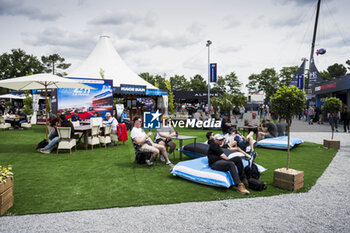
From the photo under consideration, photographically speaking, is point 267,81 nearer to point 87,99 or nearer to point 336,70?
point 336,70

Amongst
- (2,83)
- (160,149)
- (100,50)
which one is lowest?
(160,149)

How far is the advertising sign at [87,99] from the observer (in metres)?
14.2

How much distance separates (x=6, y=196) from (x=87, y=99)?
11840mm

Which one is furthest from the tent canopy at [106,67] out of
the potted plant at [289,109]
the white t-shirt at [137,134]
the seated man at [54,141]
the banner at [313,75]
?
the potted plant at [289,109]

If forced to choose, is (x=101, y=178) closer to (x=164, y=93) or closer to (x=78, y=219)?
(x=78, y=219)

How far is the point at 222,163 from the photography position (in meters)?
4.53

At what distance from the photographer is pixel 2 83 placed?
25.8 ft

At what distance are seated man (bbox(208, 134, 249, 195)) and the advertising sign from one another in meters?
10.9

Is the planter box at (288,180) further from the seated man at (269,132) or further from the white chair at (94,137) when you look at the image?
the white chair at (94,137)

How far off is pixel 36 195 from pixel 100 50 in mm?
21133

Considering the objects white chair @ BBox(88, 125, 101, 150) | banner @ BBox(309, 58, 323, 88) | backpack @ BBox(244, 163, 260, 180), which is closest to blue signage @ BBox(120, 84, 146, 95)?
white chair @ BBox(88, 125, 101, 150)

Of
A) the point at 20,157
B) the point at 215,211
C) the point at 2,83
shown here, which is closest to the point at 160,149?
the point at 215,211

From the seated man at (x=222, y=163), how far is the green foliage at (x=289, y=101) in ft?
4.33

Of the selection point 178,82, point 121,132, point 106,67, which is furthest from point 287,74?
point 121,132
